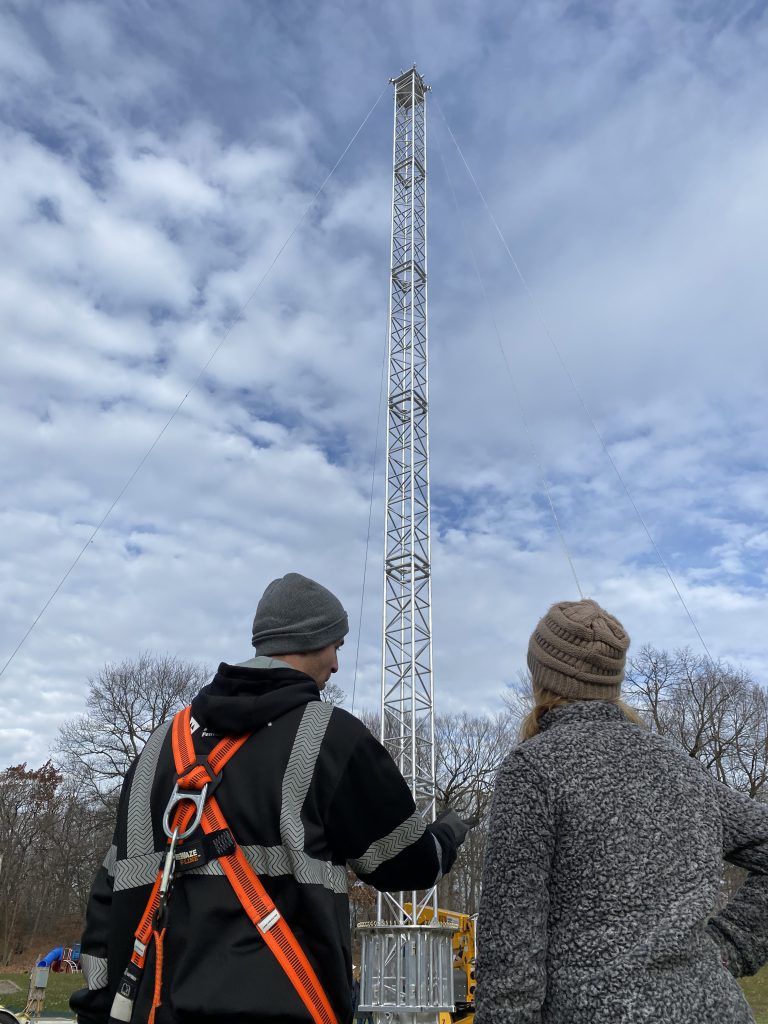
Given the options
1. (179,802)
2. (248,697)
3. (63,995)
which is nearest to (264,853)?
(179,802)

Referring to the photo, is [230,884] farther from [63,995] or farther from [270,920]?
[63,995]

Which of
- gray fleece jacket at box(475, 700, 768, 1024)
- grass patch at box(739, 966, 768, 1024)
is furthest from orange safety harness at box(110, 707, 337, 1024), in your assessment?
grass patch at box(739, 966, 768, 1024)

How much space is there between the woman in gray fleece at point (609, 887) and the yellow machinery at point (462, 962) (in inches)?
514

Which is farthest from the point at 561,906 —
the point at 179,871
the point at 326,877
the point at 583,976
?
the point at 179,871

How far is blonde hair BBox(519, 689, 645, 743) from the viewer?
2.02m

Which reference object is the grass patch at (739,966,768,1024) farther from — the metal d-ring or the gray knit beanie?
the metal d-ring

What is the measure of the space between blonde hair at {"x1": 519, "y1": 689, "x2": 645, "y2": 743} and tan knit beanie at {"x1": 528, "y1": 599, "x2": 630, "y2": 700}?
14 mm

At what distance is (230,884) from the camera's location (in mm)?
1736

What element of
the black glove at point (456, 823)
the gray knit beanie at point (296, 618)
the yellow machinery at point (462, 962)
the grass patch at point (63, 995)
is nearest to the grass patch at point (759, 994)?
the grass patch at point (63, 995)

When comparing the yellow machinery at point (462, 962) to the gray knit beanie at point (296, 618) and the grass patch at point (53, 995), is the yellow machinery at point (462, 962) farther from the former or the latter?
the gray knit beanie at point (296, 618)

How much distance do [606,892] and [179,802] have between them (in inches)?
36.6

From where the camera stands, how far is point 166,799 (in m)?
1.95

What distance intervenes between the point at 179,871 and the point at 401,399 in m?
18.6

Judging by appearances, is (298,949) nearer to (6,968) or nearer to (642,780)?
(642,780)
